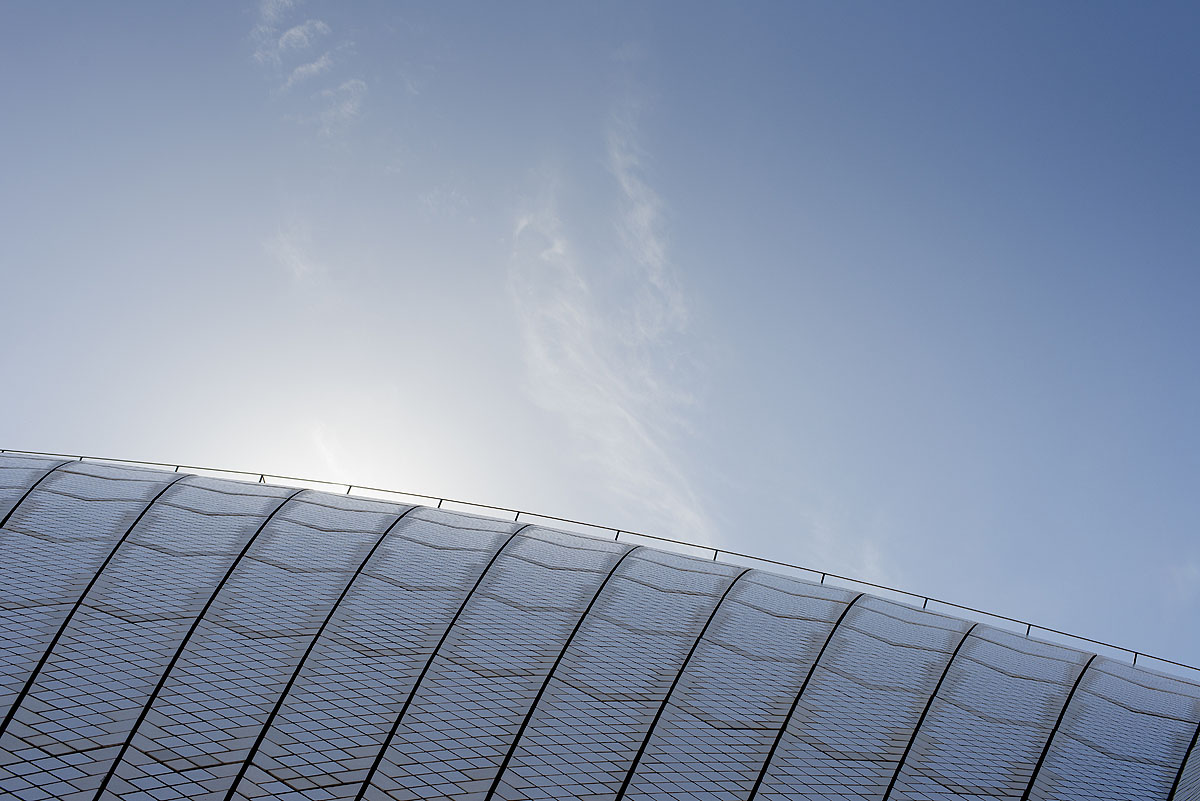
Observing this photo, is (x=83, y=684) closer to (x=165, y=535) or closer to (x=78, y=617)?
(x=78, y=617)

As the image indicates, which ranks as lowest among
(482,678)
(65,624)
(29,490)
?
(65,624)

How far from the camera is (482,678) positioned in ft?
73.7

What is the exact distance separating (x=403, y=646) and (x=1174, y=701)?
955 inches

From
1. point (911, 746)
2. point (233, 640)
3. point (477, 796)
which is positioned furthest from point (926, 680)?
point (233, 640)

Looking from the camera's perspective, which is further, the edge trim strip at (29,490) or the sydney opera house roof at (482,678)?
the edge trim strip at (29,490)

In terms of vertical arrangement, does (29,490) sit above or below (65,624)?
above

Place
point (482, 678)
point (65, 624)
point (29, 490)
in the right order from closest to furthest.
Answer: point (65, 624), point (482, 678), point (29, 490)

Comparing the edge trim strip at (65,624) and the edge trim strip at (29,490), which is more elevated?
the edge trim strip at (29,490)

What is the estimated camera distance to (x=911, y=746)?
22047mm

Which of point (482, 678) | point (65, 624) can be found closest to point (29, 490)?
point (65, 624)

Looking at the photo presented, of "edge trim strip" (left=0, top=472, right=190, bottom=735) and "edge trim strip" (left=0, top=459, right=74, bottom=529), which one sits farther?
"edge trim strip" (left=0, top=459, right=74, bottom=529)

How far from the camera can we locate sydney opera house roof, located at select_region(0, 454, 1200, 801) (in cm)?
1888

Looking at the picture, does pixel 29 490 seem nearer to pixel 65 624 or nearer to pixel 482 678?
pixel 65 624

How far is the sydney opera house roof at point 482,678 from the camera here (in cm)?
1888
